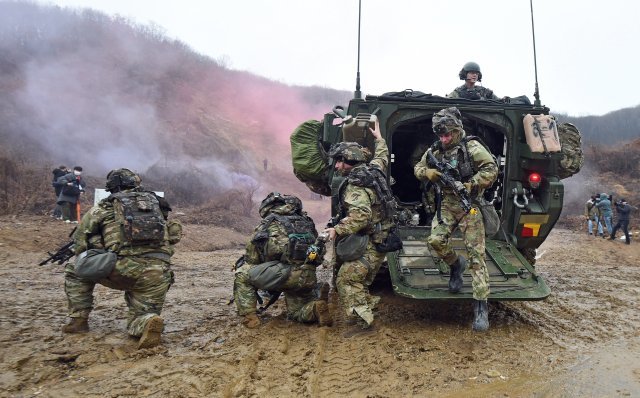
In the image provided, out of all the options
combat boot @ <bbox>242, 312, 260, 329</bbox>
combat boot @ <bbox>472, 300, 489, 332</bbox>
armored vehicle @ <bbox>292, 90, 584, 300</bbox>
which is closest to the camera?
combat boot @ <bbox>472, 300, 489, 332</bbox>

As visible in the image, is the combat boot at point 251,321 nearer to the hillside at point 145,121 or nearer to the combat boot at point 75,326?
the combat boot at point 75,326

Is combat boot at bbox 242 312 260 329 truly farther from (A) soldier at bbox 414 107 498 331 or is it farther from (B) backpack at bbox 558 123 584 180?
(B) backpack at bbox 558 123 584 180

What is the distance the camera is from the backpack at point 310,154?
6238 mm

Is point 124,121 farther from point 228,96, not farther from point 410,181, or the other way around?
point 410,181

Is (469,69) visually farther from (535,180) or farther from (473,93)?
(535,180)

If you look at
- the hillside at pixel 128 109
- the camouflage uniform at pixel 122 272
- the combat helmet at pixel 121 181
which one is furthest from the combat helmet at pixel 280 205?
the hillside at pixel 128 109

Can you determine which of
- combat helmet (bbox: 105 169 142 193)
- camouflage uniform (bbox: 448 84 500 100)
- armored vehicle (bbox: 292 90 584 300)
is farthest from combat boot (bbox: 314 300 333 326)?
camouflage uniform (bbox: 448 84 500 100)

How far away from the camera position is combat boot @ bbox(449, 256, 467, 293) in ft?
14.8

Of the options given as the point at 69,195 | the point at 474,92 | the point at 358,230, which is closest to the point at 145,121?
the point at 69,195

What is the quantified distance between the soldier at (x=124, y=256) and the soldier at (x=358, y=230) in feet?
4.83

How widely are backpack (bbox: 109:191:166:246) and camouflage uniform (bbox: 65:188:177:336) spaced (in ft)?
0.21

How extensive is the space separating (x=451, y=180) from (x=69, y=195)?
932cm

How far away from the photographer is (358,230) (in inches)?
173

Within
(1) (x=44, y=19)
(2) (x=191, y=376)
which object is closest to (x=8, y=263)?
(2) (x=191, y=376)
